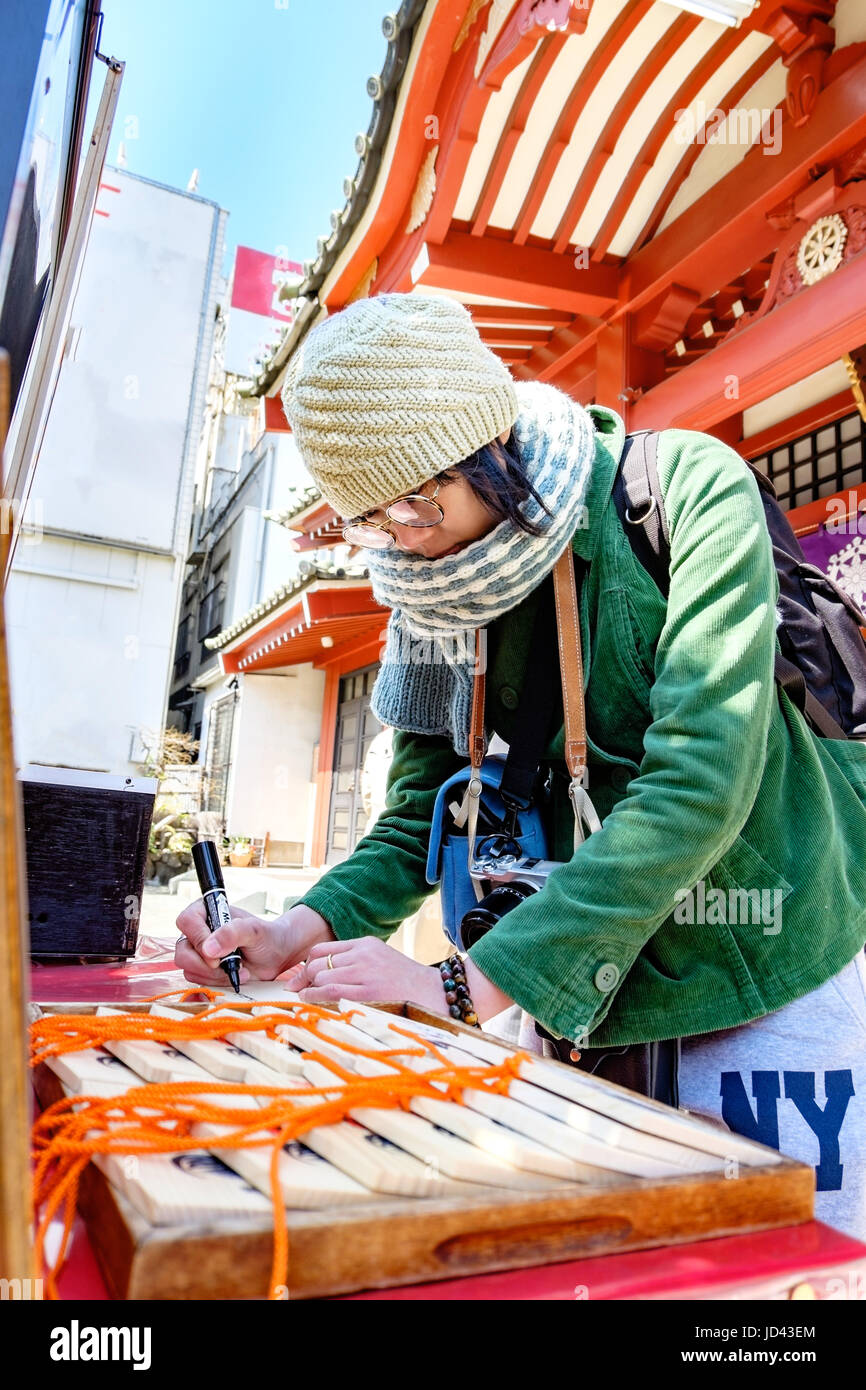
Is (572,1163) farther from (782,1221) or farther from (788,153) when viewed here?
(788,153)

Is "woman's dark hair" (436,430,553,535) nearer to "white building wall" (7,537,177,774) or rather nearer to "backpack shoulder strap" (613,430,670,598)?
"backpack shoulder strap" (613,430,670,598)

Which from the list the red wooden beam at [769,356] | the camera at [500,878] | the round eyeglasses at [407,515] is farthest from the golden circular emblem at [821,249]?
the camera at [500,878]

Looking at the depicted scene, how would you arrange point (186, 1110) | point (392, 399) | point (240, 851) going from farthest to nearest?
1. point (240, 851)
2. point (392, 399)
3. point (186, 1110)

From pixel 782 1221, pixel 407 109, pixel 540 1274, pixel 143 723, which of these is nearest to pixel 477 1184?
pixel 540 1274

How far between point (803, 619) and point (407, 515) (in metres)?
0.62

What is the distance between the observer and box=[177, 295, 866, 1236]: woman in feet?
3.43

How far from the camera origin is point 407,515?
55.9 inches

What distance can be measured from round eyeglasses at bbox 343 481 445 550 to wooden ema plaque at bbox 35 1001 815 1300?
3.02 feet

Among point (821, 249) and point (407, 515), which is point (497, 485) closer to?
point (407, 515)

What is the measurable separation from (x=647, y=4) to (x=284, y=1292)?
3811 millimetres

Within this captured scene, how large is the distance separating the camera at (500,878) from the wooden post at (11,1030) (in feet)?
3.16

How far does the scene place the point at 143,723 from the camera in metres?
12.7

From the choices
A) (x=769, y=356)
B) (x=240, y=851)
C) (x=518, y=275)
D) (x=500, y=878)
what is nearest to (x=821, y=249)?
(x=769, y=356)

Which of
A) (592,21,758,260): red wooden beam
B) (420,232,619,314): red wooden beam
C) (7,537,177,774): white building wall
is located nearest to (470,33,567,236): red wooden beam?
(420,232,619,314): red wooden beam
